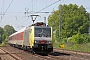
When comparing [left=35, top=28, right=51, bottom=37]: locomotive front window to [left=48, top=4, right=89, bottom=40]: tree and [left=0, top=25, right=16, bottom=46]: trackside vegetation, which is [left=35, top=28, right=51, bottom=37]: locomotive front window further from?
[left=48, top=4, right=89, bottom=40]: tree

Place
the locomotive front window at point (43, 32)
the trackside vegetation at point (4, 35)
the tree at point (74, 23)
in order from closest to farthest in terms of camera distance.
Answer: the locomotive front window at point (43, 32) < the tree at point (74, 23) < the trackside vegetation at point (4, 35)

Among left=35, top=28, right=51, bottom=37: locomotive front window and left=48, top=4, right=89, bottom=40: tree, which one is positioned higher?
left=48, top=4, right=89, bottom=40: tree

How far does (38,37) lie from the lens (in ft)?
83.2

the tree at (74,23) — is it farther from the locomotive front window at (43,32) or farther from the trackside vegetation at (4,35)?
the locomotive front window at (43,32)

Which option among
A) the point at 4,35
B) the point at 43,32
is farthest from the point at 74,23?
the point at 43,32

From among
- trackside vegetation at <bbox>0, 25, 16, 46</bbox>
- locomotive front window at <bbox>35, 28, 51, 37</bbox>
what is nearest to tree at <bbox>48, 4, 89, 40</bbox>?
trackside vegetation at <bbox>0, 25, 16, 46</bbox>

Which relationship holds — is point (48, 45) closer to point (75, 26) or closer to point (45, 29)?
point (45, 29)

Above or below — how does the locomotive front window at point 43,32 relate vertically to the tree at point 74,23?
below

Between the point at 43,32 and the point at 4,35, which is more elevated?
the point at 4,35

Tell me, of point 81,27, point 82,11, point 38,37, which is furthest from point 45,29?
point 82,11

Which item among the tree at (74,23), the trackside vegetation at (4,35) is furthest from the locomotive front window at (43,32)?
the tree at (74,23)

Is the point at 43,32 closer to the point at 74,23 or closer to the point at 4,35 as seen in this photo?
the point at 74,23

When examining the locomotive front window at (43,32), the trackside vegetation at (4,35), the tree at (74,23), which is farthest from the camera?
the trackside vegetation at (4,35)

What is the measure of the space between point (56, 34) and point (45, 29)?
58.5m
